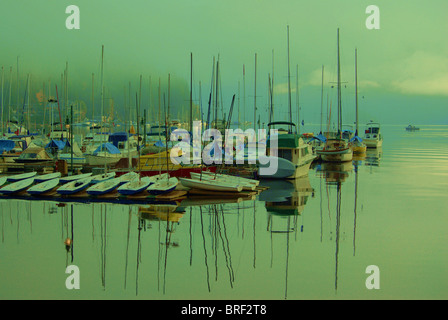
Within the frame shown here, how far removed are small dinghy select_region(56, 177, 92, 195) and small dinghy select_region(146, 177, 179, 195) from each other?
127 inches

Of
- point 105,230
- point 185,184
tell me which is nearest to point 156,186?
point 185,184

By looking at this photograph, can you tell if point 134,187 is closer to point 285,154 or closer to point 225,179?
point 225,179

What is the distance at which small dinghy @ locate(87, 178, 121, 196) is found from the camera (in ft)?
81.1

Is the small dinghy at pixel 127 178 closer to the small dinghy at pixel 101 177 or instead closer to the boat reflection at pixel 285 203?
the small dinghy at pixel 101 177

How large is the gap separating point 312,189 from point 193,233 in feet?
44.8

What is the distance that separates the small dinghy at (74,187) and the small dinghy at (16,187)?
2065 mm

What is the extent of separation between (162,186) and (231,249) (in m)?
9.48

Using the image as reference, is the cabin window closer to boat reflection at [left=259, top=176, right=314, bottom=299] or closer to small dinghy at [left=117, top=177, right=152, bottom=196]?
boat reflection at [left=259, top=176, right=314, bottom=299]

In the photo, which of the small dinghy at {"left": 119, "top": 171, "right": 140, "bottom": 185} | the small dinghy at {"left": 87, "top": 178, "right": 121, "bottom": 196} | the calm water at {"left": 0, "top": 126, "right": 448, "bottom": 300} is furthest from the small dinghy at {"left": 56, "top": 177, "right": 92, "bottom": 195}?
the small dinghy at {"left": 119, "top": 171, "right": 140, "bottom": 185}

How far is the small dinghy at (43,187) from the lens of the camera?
2541cm

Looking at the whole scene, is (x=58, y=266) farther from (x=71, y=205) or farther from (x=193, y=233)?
(x=71, y=205)

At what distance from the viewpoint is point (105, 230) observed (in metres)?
→ 18.9

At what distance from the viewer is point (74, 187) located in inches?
1006

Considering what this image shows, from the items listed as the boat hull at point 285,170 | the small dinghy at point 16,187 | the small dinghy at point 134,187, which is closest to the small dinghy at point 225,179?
the small dinghy at point 134,187
